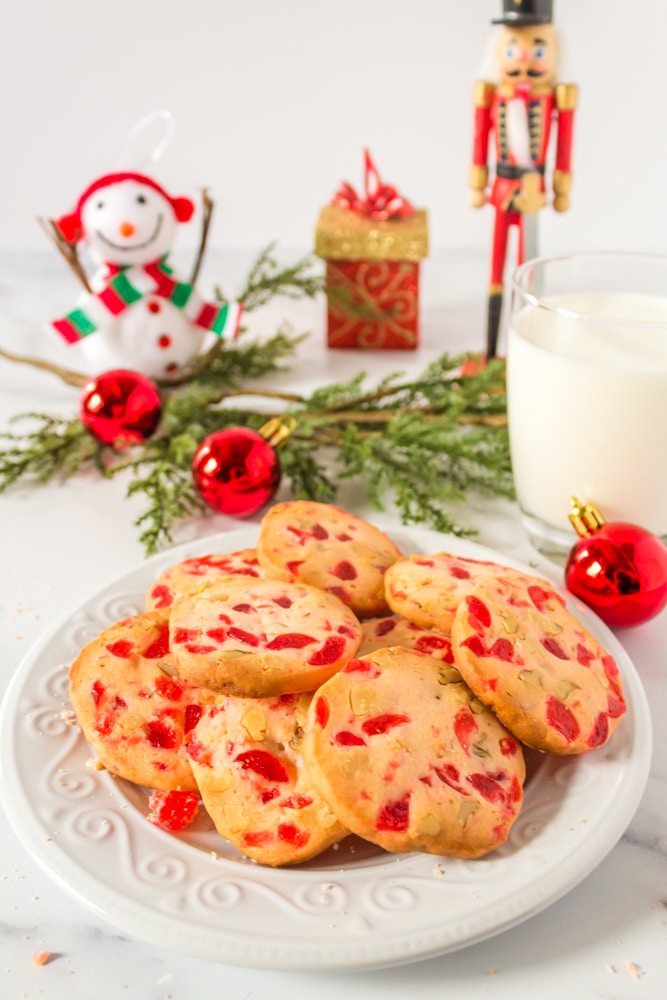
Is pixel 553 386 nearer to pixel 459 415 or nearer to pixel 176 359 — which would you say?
pixel 459 415

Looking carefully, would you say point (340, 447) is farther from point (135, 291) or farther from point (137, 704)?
point (137, 704)

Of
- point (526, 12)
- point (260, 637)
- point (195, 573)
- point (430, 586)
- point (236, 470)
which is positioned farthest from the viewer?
point (526, 12)

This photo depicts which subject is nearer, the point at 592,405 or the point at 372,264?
the point at 592,405

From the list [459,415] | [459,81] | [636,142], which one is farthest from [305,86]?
[459,415]

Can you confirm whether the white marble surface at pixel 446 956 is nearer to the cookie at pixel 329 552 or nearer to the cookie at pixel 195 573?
the cookie at pixel 195 573

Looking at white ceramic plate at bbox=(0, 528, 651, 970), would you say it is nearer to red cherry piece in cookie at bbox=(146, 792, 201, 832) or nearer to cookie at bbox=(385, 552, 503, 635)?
red cherry piece in cookie at bbox=(146, 792, 201, 832)

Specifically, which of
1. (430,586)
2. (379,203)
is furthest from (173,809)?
(379,203)
